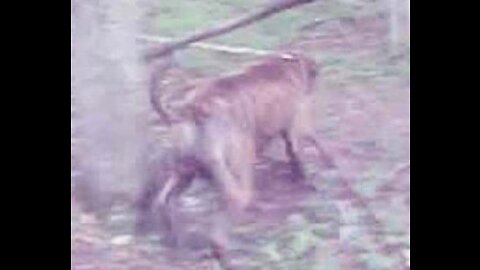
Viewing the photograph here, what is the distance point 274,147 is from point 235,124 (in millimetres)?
87

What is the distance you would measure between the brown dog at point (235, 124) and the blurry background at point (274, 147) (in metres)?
0.02

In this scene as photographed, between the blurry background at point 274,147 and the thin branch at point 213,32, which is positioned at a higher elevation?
the thin branch at point 213,32

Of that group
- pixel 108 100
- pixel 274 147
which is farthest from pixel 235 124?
pixel 108 100

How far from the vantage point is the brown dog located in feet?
5.92

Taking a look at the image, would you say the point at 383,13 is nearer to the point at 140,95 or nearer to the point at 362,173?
the point at 362,173

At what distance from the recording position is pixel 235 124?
5.95 feet

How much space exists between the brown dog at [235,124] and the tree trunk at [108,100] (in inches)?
1.8

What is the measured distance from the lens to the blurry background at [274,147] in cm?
181

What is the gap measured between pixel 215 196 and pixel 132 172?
0.54ft

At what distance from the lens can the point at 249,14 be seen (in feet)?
5.98

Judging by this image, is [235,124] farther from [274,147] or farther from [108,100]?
[108,100]

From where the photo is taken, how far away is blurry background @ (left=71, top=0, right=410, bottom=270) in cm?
181

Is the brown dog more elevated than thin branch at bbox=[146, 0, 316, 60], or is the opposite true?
thin branch at bbox=[146, 0, 316, 60]

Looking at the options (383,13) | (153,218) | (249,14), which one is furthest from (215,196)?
(383,13)
